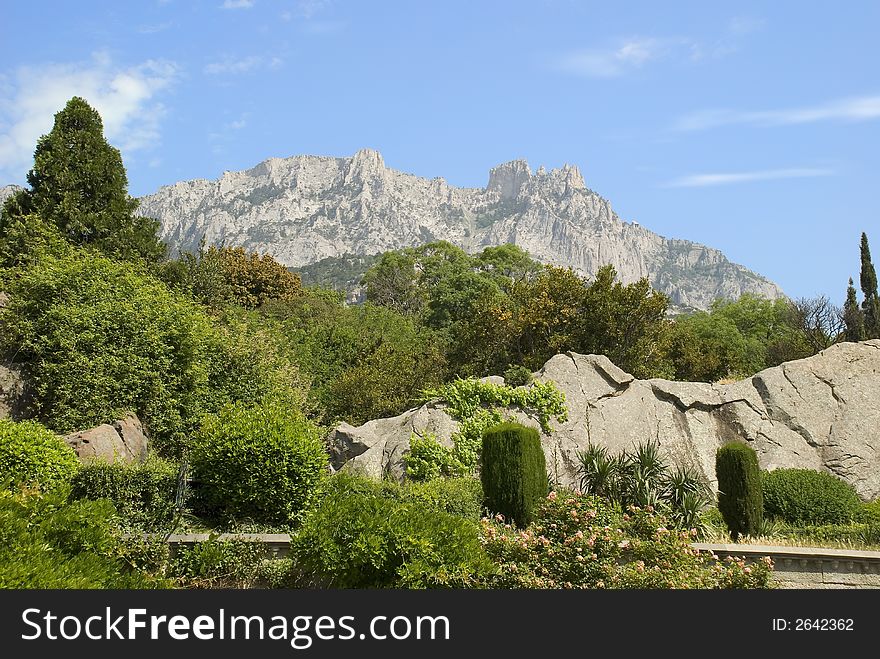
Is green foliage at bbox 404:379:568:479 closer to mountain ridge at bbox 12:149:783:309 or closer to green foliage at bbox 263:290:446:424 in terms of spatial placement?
green foliage at bbox 263:290:446:424

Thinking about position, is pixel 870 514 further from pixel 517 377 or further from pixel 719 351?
pixel 719 351

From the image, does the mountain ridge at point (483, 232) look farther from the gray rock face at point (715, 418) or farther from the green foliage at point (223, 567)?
the green foliage at point (223, 567)

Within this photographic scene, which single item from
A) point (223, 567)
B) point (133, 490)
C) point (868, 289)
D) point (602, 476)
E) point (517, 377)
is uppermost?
point (868, 289)

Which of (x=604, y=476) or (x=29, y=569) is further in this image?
(x=604, y=476)

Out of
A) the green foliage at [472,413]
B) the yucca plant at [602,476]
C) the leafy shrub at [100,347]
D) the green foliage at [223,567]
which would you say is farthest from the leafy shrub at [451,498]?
the leafy shrub at [100,347]

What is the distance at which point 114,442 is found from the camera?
12.6m

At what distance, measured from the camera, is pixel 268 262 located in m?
39.2

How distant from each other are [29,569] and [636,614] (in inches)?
177

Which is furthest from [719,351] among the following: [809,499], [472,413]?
[472,413]

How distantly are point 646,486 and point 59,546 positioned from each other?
9.07 metres

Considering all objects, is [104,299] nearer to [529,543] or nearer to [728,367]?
[529,543]

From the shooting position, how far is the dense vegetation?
694 cm

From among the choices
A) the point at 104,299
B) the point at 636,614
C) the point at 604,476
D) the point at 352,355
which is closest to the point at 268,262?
the point at 352,355

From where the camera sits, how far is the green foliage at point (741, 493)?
454 inches
